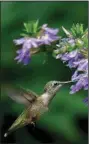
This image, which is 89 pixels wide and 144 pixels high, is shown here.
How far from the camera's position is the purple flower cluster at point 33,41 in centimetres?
180

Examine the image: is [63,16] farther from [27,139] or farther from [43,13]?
[27,139]

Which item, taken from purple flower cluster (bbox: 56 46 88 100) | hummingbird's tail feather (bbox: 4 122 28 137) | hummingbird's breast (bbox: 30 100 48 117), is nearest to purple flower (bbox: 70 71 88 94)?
purple flower cluster (bbox: 56 46 88 100)

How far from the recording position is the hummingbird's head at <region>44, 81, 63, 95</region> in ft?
5.86

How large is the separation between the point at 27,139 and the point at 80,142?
229 millimetres

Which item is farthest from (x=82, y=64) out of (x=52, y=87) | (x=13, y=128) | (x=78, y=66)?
(x=13, y=128)

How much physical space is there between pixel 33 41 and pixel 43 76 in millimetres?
156

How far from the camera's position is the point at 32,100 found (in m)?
1.78

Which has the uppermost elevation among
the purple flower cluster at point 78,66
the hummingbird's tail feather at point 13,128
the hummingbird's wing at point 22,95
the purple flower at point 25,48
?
the purple flower at point 25,48

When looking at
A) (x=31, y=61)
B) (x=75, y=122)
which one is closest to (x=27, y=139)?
(x=75, y=122)

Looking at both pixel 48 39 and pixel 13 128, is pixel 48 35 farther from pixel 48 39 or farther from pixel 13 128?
pixel 13 128

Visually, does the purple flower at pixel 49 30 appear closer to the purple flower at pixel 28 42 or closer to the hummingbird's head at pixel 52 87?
the purple flower at pixel 28 42

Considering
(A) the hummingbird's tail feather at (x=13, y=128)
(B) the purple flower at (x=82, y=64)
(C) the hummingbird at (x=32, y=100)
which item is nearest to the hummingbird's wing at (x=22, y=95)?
(C) the hummingbird at (x=32, y=100)

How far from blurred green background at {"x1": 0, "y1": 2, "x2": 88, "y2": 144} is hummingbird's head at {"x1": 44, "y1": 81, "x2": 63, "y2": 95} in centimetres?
2

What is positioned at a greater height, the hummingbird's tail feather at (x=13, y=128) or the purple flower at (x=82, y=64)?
the purple flower at (x=82, y=64)
